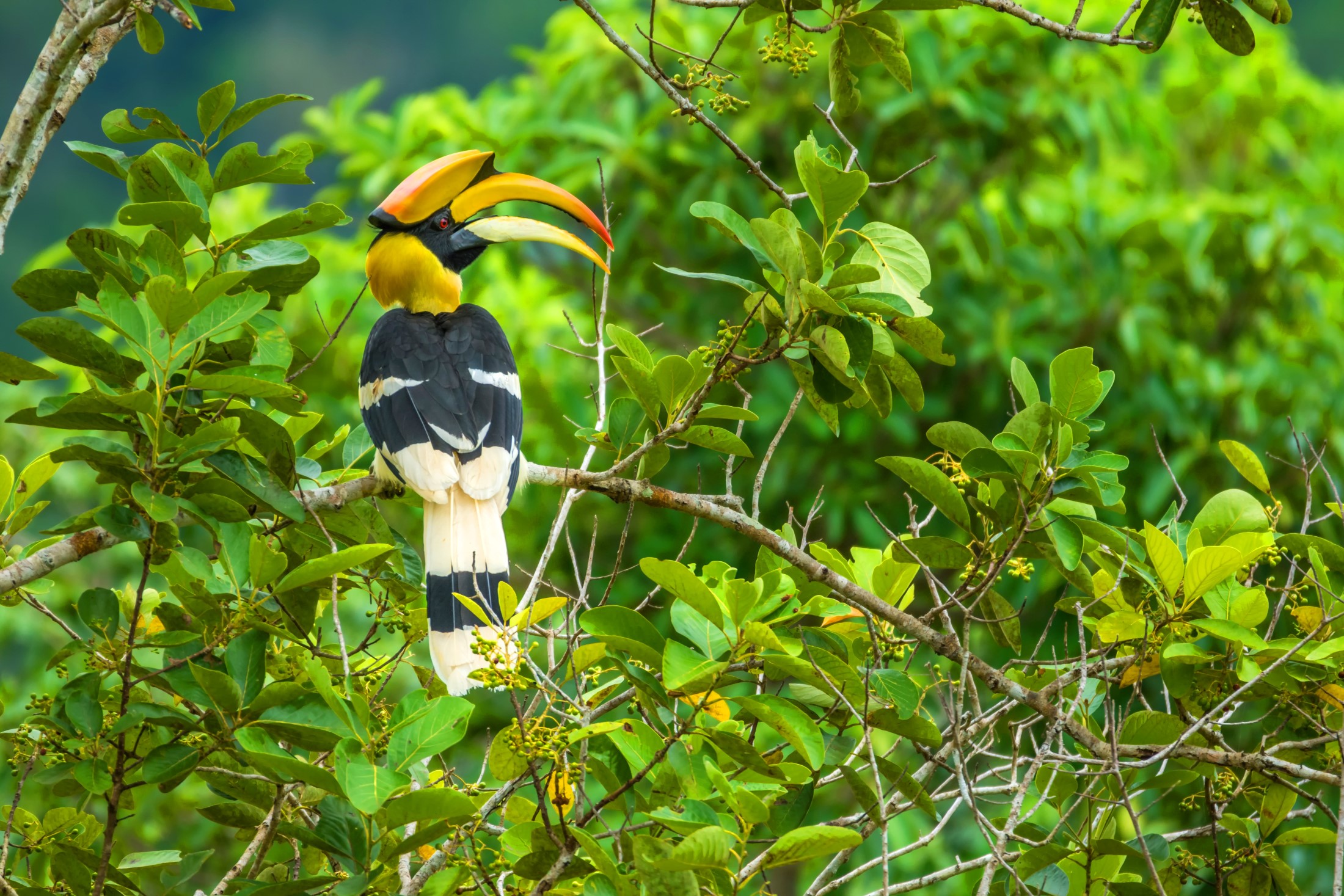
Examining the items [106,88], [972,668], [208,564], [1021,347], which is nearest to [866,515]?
[1021,347]

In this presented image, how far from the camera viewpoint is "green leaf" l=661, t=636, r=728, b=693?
1351mm

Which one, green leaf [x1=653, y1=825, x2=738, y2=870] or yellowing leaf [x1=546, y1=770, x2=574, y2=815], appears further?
yellowing leaf [x1=546, y1=770, x2=574, y2=815]

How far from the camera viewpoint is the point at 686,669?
1.38 m

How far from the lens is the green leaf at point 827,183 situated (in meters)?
1.55

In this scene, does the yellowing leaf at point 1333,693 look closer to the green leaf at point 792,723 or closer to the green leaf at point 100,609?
the green leaf at point 792,723

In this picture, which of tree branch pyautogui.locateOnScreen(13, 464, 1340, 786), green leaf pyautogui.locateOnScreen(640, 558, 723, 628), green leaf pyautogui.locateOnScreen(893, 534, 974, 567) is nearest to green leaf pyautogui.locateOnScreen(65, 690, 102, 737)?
tree branch pyautogui.locateOnScreen(13, 464, 1340, 786)

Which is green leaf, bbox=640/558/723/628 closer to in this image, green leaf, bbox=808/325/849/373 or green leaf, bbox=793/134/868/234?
green leaf, bbox=808/325/849/373

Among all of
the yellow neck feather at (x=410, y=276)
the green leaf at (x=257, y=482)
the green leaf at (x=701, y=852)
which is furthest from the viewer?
the yellow neck feather at (x=410, y=276)

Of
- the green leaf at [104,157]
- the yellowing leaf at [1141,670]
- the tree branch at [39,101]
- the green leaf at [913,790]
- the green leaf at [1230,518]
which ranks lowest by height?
the yellowing leaf at [1141,670]

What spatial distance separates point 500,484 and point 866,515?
2429mm

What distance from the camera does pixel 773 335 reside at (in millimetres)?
1650

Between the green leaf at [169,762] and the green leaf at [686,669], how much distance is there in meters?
0.54

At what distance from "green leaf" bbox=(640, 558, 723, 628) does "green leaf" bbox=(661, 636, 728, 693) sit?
48 mm

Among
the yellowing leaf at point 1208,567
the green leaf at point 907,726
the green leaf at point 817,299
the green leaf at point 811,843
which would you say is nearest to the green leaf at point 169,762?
the green leaf at point 811,843
